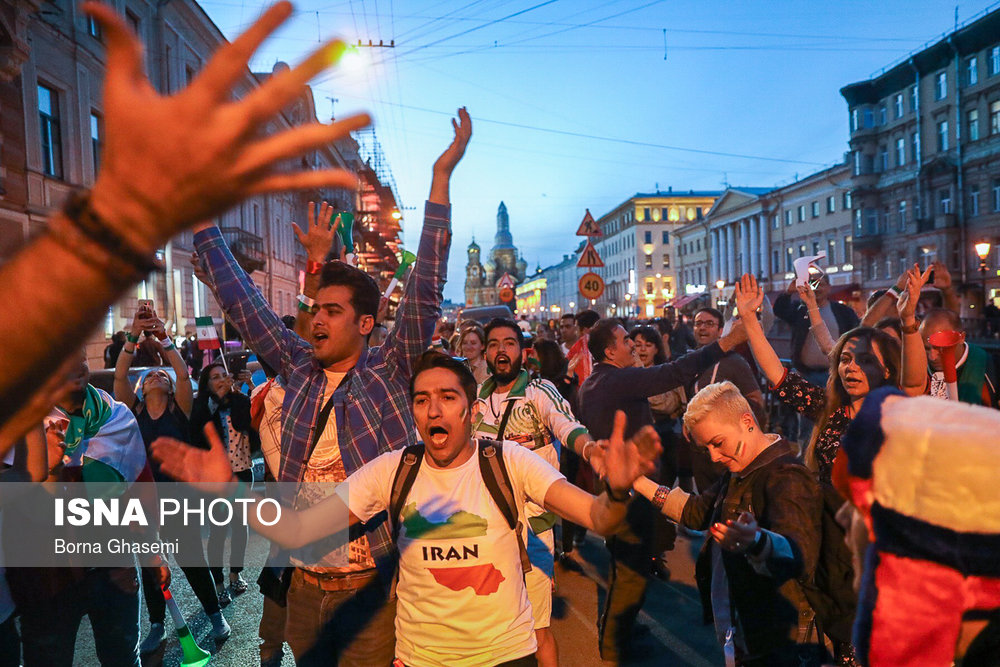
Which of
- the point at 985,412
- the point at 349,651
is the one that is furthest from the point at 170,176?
the point at 349,651

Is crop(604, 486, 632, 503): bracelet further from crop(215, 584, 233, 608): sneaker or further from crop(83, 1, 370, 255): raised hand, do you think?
crop(215, 584, 233, 608): sneaker

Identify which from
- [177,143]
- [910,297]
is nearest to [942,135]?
[910,297]

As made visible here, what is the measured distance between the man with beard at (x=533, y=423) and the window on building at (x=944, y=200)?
43.2m

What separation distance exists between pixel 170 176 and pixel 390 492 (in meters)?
2.03

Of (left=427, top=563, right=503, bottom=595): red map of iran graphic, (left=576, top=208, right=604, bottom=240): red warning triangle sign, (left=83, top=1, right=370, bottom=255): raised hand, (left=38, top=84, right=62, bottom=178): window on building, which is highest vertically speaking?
(left=38, top=84, right=62, bottom=178): window on building

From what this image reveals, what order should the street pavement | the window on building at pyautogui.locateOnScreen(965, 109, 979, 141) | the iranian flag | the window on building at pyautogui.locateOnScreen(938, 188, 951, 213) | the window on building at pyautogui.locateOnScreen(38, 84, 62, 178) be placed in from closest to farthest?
1. the street pavement
2. the iranian flag
3. the window on building at pyautogui.locateOnScreen(38, 84, 62, 178)
4. the window on building at pyautogui.locateOnScreen(965, 109, 979, 141)
5. the window on building at pyautogui.locateOnScreen(938, 188, 951, 213)

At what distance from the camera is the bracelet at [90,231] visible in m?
0.86

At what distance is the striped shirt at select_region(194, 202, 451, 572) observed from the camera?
2918 mm

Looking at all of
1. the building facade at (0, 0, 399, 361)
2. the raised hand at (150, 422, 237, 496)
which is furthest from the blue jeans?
the building facade at (0, 0, 399, 361)

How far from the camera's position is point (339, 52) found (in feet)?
3.24

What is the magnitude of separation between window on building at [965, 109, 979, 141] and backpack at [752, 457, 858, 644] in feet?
141

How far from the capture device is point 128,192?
34.4 inches

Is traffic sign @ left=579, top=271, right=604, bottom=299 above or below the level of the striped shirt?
above

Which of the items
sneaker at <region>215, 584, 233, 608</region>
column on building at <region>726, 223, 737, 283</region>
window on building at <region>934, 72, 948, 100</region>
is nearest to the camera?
sneaker at <region>215, 584, 233, 608</region>
